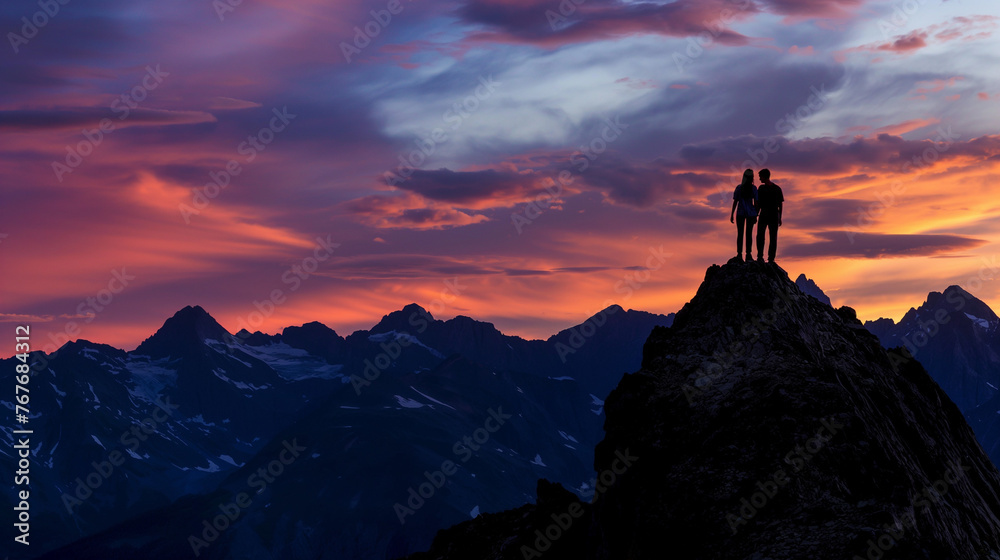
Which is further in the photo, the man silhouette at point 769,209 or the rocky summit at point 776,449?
the man silhouette at point 769,209

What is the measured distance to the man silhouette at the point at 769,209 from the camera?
36.2 m

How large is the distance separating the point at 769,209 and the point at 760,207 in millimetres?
364

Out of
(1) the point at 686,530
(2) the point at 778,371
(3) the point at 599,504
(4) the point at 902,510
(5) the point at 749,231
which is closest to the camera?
(4) the point at 902,510

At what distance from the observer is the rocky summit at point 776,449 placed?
2573cm

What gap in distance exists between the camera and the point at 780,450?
27.5m

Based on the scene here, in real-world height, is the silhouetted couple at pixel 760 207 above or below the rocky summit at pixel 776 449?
above

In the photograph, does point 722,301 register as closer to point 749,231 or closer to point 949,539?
point 749,231

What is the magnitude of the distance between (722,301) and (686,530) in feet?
33.4

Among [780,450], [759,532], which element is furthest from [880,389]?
[759,532]

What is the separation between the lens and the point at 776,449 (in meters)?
27.6

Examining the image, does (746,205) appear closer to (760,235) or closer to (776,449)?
(760,235)

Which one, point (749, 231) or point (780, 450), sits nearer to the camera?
point (780, 450)

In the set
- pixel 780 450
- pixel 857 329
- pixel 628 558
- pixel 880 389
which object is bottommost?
pixel 628 558

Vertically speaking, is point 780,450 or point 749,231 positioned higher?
point 749,231
